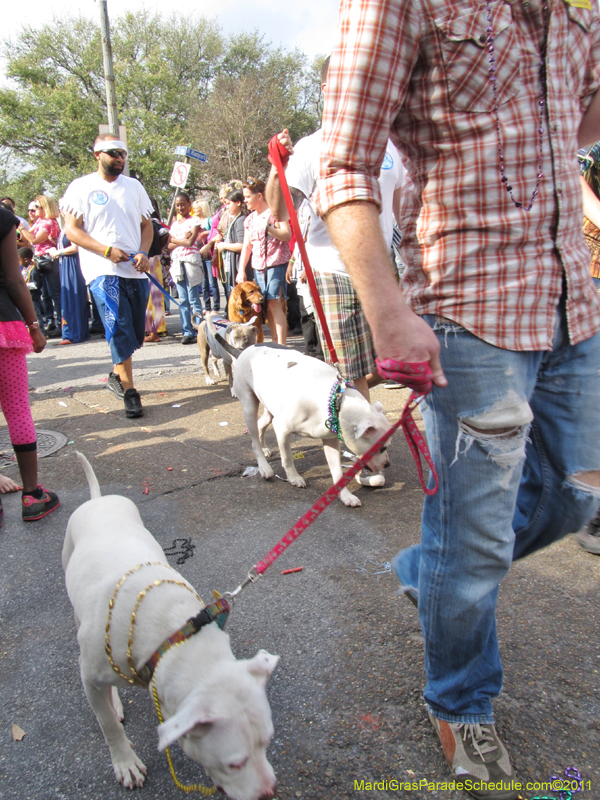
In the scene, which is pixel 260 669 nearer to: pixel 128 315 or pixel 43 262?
pixel 128 315

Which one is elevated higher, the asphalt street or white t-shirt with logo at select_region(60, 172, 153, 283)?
white t-shirt with logo at select_region(60, 172, 153, 283)

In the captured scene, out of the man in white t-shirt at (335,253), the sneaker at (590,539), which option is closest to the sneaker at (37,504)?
the man in white t-shirt at (335,253)

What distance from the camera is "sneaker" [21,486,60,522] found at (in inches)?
130

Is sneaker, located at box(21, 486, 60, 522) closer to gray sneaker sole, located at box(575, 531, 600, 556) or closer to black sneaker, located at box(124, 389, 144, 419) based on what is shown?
black sneaker, located at box(124, 389, 144, 419)

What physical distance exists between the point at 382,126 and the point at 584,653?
1989 mm

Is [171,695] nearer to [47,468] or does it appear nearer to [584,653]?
[584,653]

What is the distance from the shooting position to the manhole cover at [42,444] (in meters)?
4.35

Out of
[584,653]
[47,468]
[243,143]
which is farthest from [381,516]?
[243,143]

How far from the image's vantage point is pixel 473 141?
1264 millimetres

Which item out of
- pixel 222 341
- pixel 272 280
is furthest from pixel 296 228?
pixel 272 280

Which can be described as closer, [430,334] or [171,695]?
[430,334]

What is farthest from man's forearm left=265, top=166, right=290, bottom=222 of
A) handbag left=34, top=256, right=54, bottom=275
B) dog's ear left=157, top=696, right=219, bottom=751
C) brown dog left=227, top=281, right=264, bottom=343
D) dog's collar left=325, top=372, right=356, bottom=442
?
handbag left=34, top=256, right=54, bottom=275

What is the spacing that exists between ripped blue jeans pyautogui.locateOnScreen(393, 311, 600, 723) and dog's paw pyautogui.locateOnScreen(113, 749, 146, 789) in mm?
932

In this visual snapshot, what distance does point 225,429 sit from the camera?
16.2 ft
